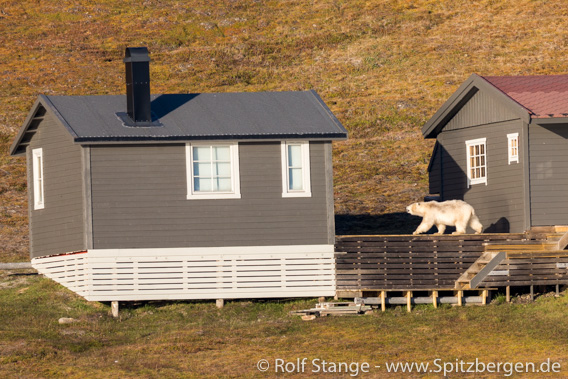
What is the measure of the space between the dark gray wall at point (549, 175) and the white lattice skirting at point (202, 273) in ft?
17.6

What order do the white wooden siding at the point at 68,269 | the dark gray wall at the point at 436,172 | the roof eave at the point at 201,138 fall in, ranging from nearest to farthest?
1. the roof eave at the point at 201,138
2. the white wooden siding at the point at 68,269
3. the dark gray wall at the point at 436,172

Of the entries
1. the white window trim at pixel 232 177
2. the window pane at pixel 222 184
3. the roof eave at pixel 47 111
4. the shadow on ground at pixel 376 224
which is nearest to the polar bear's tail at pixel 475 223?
the shadow on ground at pixel 376 224

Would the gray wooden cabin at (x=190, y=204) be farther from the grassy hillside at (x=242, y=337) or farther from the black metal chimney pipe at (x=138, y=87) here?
the grassy hillside at (x=242, y=337)

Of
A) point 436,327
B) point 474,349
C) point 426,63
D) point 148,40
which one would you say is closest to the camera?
point 474,349

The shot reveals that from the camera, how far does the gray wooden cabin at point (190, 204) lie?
957 inches

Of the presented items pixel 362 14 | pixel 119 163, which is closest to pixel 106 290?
pixel 119 163

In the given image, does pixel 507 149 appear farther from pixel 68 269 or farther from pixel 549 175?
pixel 68 269

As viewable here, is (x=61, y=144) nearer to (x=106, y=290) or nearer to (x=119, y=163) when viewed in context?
(x=119, y=163)

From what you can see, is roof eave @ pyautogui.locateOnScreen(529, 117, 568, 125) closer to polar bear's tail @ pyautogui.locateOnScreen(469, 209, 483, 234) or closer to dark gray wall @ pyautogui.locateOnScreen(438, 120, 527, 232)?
dark gray wall @ pyautogui.locateOnScreen(438, 120, 527, 232)

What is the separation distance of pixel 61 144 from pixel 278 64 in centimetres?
3356

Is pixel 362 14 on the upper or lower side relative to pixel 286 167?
upper

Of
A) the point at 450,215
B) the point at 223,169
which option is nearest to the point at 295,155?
the point at 223,169

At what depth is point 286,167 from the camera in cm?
2486

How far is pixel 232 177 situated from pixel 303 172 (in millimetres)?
1720
